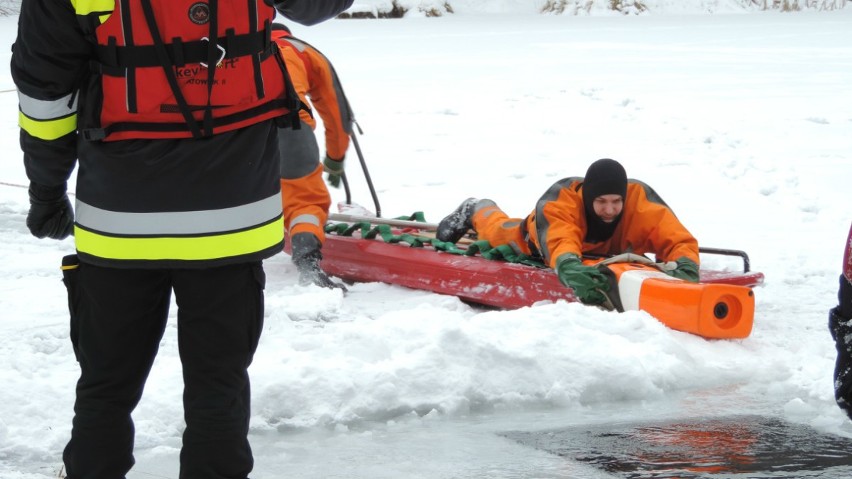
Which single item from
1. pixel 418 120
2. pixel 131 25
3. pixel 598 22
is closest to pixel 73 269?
pixel 131 25

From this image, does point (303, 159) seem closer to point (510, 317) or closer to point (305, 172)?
point (305, 172)

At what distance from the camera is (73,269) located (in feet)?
8.18

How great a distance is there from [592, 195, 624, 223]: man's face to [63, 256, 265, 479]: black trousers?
10.4 ft

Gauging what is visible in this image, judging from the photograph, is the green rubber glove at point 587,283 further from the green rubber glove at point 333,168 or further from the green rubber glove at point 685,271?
the green rubber glove at point 333,168

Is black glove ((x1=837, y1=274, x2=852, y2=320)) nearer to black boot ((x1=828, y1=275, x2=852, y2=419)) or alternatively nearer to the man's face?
black boot ((x1=828, y1=275, x2=852, y2=419))

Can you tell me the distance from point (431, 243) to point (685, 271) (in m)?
1.53

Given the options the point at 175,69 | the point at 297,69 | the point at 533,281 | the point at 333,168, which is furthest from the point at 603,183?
the point at 175,69

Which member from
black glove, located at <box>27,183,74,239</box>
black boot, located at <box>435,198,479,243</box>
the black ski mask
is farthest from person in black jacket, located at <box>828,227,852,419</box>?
black boot, located at <box>435,198,479,243</box>

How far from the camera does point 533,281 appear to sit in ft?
17.9

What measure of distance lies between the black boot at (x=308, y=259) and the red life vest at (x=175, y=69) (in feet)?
11.2

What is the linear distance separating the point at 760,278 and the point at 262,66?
370cm

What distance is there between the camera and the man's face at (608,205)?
214 inches

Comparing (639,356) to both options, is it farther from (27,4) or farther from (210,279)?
(27,4)

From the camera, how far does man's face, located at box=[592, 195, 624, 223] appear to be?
544 cm
